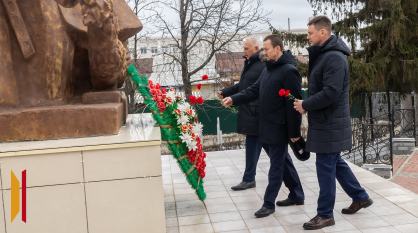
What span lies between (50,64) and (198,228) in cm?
188

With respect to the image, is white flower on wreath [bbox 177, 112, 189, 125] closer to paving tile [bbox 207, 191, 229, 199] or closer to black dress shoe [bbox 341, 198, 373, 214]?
paving tile [bbox 207, 191, 229, 199]

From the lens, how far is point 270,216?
11.2 ft

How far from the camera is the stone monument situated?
2883 millimetres

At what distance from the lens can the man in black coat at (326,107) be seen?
115 inches

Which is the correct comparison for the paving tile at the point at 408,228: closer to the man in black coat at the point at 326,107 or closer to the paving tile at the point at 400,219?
the paving tile at the point at 400,219

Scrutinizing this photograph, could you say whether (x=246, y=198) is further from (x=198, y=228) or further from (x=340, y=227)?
(x=340, y=227)

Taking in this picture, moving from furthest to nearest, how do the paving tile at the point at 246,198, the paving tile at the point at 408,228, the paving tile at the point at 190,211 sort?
the paving tile at the point at 246,198
the paving tile at the point at 190,211
the paving tile at the point at 408,228

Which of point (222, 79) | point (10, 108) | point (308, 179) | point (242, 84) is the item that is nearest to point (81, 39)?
point (10, 108)

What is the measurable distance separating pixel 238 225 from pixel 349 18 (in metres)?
11.4

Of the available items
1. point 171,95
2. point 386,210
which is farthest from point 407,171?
point 171,95

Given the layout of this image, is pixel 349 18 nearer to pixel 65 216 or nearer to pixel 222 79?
pixel 222 79

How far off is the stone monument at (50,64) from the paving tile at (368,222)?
221cm

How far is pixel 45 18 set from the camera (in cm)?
296

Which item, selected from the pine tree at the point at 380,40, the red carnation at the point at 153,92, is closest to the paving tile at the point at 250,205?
the red carnation at the point at 153,92
